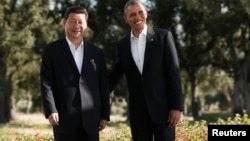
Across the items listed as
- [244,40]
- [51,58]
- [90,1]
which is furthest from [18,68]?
[51,58]

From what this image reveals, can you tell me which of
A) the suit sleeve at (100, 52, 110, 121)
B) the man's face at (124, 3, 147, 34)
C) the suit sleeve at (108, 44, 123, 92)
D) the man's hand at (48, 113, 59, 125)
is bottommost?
the man's hand at (48, 113, 59, 125)

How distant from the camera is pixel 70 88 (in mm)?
5219

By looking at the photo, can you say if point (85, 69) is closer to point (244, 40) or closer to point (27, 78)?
point (244, 40)

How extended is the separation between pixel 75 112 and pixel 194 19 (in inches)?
1161

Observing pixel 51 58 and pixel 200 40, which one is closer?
pixel 51 58

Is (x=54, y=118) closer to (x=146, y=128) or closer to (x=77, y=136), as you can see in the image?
(x=77, y=136)

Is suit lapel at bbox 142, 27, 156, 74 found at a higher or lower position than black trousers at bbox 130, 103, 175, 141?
higher

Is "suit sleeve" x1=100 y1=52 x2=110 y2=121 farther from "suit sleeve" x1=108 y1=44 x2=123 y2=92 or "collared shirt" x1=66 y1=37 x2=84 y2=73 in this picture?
"suit sleeve" x1=108 y1=44 x2=123 y2=92

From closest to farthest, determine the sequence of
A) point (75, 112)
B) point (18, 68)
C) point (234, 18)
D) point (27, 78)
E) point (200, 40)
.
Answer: point (75, 112)
point (234, 18)
point (200, 40)
point (18, 68)
point (27, 78)

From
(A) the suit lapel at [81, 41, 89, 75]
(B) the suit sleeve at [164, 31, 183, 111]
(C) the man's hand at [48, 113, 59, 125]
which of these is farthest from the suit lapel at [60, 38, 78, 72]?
(B) the suit sleeve at [164, 31, 183, 111]

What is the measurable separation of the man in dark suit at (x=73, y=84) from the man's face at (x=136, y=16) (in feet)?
1.92

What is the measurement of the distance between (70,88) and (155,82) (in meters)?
1.06

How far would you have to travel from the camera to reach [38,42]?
32.5 meters

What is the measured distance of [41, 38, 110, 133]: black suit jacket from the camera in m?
5.19
